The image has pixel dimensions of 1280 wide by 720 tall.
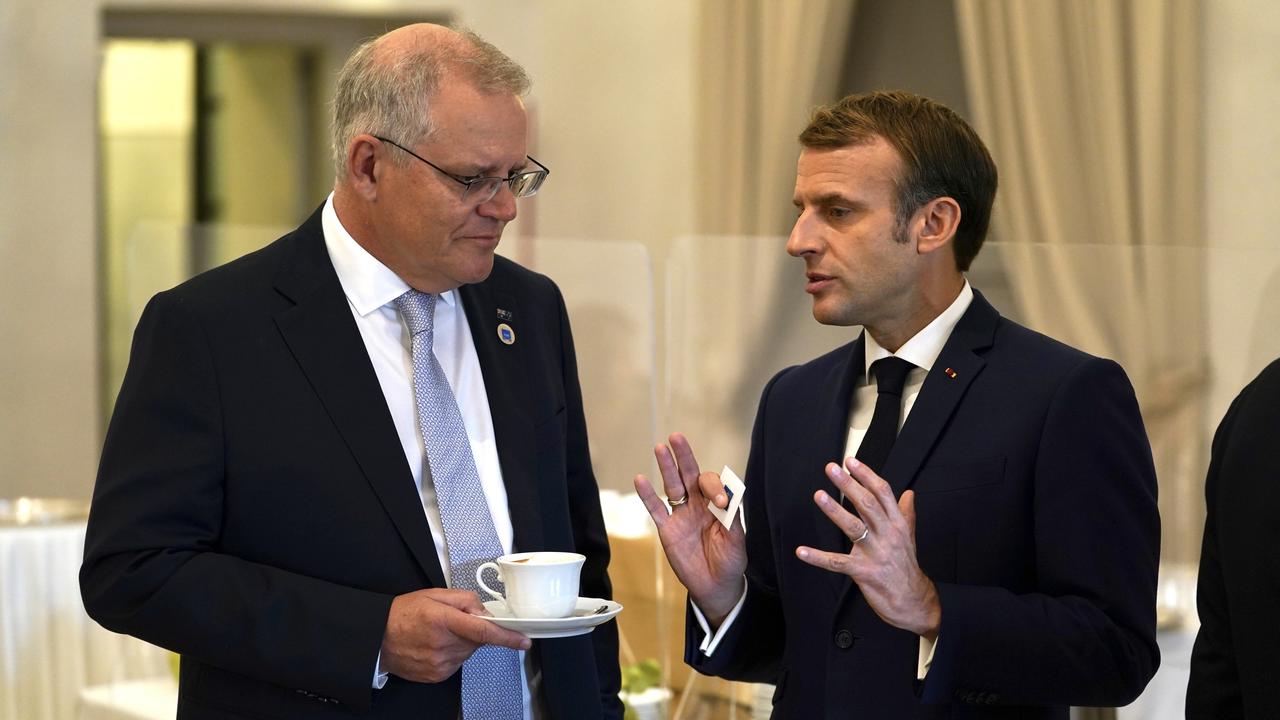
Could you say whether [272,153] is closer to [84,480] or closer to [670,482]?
[84,480]

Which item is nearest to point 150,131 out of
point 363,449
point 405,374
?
point 405,374

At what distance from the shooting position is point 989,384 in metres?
2.01

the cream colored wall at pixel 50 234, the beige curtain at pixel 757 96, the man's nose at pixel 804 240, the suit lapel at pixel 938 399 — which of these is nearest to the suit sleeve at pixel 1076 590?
the suit lapel at pixel 938 399

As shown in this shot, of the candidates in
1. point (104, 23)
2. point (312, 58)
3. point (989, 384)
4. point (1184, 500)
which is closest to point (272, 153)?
point (312, 58)

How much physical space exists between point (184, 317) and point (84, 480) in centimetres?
437

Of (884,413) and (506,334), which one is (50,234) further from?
(884,413)

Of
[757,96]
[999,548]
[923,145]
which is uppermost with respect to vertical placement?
[757,96]

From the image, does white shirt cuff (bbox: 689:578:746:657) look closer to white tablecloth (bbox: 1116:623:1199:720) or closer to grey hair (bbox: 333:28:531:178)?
grey hair (bbox: 333:28:531:178)

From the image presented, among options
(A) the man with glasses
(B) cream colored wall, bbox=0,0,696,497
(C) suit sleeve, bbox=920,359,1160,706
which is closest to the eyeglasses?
(A) the man with glasses

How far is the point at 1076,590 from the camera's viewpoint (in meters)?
1.88

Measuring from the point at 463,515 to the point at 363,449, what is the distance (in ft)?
0.58

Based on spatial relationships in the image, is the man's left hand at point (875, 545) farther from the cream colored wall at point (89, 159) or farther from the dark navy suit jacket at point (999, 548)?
the cream colored wall at point (89, 159)

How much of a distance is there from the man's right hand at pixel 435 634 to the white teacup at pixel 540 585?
43 millimetres

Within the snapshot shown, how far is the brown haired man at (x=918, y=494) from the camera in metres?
1.84
